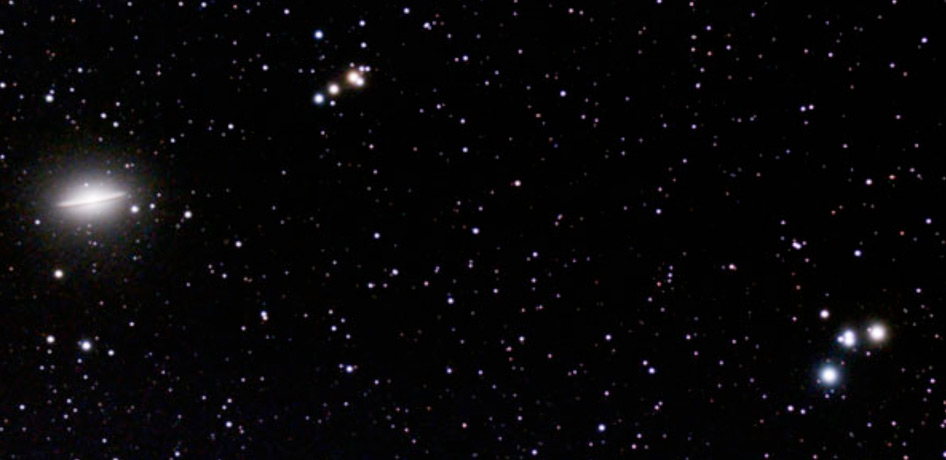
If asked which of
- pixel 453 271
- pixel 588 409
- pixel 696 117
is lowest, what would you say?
pixel 588 409

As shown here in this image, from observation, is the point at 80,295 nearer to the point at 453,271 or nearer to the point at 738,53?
the point at 453,271

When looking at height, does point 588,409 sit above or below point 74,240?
below

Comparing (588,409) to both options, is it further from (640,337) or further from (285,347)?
(285,347)

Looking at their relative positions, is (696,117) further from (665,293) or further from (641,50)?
(665,293)

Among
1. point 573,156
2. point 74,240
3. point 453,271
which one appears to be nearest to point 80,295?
point 74,240

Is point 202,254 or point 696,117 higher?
point 696,117

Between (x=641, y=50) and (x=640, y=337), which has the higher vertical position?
(x=641, y=50)

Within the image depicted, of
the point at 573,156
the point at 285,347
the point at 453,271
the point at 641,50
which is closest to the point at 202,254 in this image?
the point at 285,347

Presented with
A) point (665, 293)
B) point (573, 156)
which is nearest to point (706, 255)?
point (665, 293)

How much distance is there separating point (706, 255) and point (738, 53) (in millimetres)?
231

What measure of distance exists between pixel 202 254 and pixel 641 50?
566 mm

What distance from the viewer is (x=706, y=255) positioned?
98cm

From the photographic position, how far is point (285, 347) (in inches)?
40.4

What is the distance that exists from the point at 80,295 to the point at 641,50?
0.73 metres
